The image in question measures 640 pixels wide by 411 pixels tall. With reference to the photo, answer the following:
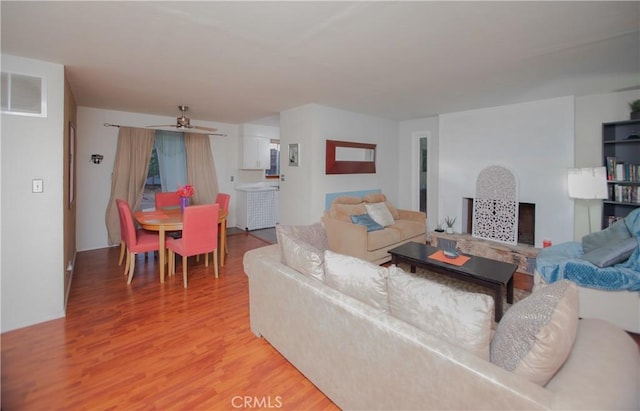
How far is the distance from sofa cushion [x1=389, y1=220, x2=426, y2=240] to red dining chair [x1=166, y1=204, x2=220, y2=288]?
2605 millimetres

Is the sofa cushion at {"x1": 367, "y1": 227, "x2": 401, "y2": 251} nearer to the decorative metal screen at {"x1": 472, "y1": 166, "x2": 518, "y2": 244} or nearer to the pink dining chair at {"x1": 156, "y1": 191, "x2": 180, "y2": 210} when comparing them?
the decorative metal screen at {"x1": 472, "y1": 166, "x2": 518, "y2": 244}

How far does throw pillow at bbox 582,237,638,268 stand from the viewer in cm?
243

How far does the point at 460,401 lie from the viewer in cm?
110

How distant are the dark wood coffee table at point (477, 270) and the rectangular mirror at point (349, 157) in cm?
186

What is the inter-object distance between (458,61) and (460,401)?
2724 mm

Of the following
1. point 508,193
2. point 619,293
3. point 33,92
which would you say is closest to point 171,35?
point 33,92

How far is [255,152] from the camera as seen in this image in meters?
6.45

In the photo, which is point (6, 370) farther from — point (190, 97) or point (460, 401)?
point (190, 97)

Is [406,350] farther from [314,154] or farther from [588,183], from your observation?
[588,183]

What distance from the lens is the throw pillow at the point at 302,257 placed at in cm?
187

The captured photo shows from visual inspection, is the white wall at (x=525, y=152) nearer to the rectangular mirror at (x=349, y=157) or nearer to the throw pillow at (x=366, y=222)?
the rectangular mirror at (x=349, y=157)

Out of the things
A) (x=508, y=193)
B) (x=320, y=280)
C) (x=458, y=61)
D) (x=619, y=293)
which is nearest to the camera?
(x=320, y=280)

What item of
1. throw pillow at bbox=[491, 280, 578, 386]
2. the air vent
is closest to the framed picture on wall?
the air vent

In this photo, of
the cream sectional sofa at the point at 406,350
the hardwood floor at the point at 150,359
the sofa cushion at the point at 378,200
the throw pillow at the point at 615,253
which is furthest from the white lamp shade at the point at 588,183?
the cream sectional sofa at the point at 406,350
